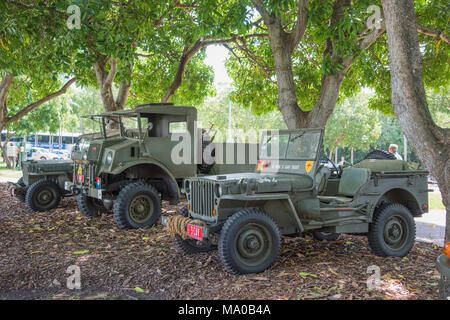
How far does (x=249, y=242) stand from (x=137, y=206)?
3.72 meters

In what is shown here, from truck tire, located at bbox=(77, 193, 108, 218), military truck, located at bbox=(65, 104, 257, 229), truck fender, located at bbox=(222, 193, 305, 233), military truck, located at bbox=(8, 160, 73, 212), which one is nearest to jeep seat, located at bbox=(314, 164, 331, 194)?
truck fender, located at bbox=(222, 193, 305, 233)

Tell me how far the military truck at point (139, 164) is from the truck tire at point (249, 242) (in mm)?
3531

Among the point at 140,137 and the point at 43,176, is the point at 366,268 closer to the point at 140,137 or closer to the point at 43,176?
the point at 140,137

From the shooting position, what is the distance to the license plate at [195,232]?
198 inches

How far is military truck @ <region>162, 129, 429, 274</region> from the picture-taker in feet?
16.5

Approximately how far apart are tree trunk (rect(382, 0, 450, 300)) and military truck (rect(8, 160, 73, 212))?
27.4ft

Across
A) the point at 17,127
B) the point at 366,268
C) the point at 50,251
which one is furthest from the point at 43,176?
the point at 17,127

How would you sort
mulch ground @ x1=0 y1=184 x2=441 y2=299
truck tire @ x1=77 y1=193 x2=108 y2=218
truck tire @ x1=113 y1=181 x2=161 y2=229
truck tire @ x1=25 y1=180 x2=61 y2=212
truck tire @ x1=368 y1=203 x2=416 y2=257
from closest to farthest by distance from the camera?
mulch ground @ x1=0 y1=184 x2=441 y2=299
truck tire @ x1=368 y1=203 x2=416 y2=257
truck tire @ x1=113 y1=181 x2=161 y2=229
truck tire @ x1=77 y1=193 x2=108 y2=218
truck tire @ x1=25 y1=180 x2=61 y2=212

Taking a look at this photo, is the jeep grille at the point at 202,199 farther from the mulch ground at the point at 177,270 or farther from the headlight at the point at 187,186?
the mulch ground at the point at 177,270

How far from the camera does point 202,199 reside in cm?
542

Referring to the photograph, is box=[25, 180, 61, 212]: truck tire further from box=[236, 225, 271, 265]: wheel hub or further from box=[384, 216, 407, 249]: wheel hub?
box=[384, 216, 407, 249]: wheel hub

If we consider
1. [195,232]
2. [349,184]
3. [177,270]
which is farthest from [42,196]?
[349,184]

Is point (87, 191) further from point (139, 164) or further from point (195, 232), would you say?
point (195, 232)
